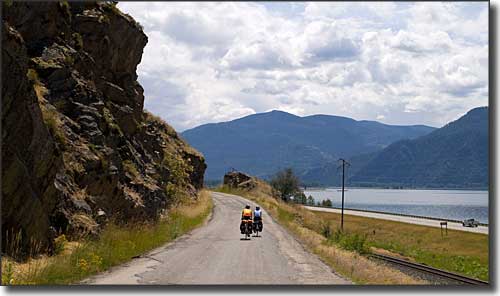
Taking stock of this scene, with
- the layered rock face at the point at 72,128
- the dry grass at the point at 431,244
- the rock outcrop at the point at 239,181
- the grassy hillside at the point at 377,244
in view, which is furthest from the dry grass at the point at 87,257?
the rock outcrop at the point at 239,181

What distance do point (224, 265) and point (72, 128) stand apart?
9463 mm

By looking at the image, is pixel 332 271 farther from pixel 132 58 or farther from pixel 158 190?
pixel 132 58

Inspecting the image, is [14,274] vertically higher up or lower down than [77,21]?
lower down

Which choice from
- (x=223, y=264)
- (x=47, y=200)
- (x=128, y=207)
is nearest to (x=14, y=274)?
(x=47, y=200)

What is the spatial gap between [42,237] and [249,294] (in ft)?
24.4

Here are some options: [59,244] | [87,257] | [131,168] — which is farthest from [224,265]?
[131,168]

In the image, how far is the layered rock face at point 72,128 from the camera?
14750mm

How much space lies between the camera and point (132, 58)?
33.4 meters

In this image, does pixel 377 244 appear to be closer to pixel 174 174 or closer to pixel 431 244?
pixel 431 244

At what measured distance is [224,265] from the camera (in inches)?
715

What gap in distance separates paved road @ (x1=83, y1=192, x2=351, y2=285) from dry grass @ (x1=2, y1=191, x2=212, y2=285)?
476 millimetres

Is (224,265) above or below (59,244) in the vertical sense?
below

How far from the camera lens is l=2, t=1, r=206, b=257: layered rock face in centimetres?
1475

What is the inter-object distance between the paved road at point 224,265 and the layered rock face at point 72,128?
8.53ft
